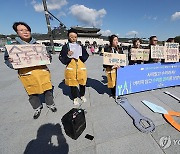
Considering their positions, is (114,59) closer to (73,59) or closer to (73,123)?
(73,59)

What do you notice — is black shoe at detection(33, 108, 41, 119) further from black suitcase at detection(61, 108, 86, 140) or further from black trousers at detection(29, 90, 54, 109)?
black suitcase at detection(61, 108, 86, 140)

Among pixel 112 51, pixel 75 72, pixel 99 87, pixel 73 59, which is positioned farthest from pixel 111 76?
pixel 99 87

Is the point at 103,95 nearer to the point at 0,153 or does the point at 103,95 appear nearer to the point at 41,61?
the point at 41,61

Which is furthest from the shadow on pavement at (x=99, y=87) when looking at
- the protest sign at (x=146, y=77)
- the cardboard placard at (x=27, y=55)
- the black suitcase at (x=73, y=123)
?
the cardboard placard at (x=27, y=55)

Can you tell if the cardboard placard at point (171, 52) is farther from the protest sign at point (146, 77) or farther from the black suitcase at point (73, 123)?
the black suitcase at point (73, 123)

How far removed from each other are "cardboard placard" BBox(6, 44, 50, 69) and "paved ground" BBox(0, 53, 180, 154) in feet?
4.11

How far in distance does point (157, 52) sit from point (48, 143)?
357 centimetres

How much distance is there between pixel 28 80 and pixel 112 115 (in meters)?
1.92

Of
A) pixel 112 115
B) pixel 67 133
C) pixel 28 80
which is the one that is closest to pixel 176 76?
pixel 112 115

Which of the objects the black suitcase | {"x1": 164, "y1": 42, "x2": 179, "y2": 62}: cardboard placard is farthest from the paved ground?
{"x1": 164, "y1": 42, "x2": 179, "y2": 62}: cardboard placard

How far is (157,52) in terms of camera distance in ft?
12.7

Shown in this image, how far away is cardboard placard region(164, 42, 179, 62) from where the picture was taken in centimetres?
385

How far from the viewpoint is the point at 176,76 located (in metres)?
4.27

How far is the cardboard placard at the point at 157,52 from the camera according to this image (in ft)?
12.7
